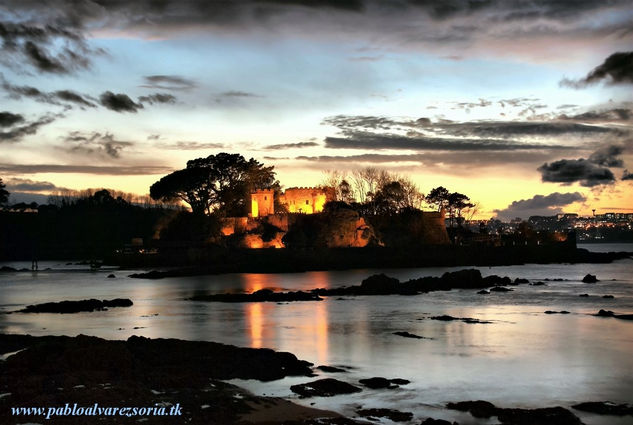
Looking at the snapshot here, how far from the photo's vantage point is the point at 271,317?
2822 cm

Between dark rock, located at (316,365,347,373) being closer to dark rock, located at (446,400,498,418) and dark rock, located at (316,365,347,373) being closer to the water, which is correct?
the water

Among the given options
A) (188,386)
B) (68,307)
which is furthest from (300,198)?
(188,386)

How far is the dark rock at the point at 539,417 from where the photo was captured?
11312 millimetres

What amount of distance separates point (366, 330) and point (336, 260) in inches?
1792

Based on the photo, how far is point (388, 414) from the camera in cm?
1180

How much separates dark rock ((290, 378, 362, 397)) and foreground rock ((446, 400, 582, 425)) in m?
2.08

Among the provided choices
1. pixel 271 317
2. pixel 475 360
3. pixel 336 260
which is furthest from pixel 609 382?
pixel 336 260

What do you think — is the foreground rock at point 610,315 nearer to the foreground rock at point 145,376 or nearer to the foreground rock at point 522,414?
the foreground rock at point 145,376

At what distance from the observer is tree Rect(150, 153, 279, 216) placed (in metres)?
75.2

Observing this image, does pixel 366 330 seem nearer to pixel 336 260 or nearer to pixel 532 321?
pixel 532 321

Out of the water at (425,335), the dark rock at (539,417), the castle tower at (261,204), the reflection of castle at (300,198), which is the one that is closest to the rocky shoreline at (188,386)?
the dark rock at (539,417)

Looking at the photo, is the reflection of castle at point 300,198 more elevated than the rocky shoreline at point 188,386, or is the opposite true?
the reflection of castle at point 300,198

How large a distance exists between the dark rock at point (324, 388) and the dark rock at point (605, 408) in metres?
4.10

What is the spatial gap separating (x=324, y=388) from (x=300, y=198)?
62140mm
